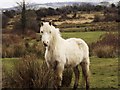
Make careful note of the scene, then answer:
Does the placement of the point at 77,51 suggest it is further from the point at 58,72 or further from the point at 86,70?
the point at 58,72

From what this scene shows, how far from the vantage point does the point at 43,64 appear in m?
7.80

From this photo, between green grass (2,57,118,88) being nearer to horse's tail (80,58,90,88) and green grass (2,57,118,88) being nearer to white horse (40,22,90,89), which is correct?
horse's tail (80,58,90,88)

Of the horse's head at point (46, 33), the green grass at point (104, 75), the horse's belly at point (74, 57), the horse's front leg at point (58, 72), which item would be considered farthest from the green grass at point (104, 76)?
the horse's head at point (46, 33)

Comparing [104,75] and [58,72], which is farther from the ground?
[58,72]

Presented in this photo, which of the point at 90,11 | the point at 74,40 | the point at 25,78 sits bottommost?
the point at 90,11

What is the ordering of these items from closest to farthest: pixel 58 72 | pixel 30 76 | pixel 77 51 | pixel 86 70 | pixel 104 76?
pixel 30 76, pixel 58 72, pixel 77 51, pixel 86 70, pixel 104 76

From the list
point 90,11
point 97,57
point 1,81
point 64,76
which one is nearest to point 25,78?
point 1,81

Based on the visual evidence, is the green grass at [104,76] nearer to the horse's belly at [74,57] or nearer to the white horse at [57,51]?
the horse's belly at [74,57]

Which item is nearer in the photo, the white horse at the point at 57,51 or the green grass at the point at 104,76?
the white horse at the point at 57,51

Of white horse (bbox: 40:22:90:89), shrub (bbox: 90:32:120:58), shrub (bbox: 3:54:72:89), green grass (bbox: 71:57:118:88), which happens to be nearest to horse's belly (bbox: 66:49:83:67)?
white horse (bbox: 40:22:90:89)

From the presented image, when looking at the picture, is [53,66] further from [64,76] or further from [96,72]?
[96,72]

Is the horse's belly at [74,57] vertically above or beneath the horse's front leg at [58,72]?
above

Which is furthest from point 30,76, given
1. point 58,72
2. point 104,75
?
point 104,75

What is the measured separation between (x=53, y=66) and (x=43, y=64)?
0.81 feet
